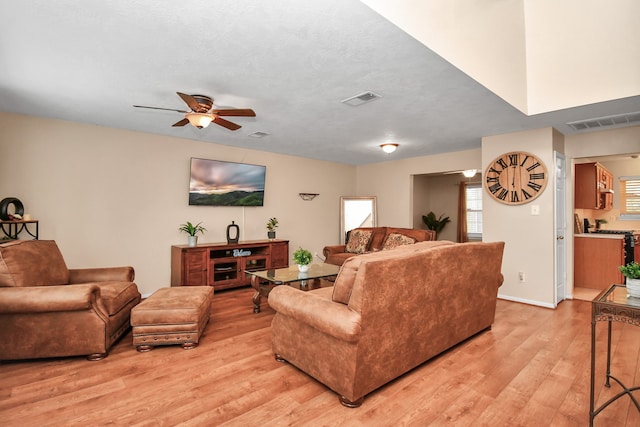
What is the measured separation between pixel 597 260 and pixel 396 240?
309 cm

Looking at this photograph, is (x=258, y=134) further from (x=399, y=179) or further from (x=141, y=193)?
(x=399, y=179)

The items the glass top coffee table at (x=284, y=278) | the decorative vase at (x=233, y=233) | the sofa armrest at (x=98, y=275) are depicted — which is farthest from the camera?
the decorative vase at (x=233, y=233)

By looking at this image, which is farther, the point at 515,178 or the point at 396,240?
the point at 396,240

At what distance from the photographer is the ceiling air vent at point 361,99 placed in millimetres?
3078

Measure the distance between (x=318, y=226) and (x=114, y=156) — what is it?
12.7 feet

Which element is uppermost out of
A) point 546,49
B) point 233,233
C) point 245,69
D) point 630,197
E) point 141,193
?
point 546,49

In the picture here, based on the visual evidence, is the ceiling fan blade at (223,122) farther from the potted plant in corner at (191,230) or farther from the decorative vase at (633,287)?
the decorative vase at (633,287)

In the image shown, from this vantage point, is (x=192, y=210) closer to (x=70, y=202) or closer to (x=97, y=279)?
(x=70, y=202)

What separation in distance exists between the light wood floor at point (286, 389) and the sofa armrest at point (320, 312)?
482 millimetres

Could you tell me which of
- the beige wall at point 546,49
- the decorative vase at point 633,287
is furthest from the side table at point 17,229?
the decorative vase at point 633,287

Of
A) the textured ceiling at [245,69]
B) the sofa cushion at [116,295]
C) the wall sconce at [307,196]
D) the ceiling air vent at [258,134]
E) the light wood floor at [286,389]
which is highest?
the ceiling air vent at [258,134]

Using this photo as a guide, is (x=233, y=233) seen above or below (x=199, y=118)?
below

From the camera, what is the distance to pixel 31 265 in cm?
277

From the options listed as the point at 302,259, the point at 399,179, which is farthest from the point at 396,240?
the point at 302,259
